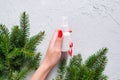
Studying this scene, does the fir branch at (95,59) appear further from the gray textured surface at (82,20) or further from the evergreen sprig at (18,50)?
the evergreen sprig at (18,50)

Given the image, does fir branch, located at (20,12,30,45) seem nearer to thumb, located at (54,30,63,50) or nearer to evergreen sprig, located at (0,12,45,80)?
evergreen sprig, located at (0,12,45,80)

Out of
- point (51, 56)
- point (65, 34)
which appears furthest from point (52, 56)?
point (65, 34)

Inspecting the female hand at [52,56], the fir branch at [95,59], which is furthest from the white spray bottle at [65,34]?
A: the fir branch at [95,59]

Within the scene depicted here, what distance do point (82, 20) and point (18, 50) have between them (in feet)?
1.00

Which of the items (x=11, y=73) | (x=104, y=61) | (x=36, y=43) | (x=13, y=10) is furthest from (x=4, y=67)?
(x=104, y=61)

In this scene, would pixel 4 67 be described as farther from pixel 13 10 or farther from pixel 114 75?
pixel 114 75

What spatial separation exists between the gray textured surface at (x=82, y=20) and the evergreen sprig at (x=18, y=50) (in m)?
0.08

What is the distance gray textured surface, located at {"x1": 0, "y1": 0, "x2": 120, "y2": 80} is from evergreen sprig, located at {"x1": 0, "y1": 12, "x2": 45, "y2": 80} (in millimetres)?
76

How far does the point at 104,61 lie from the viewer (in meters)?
1.02

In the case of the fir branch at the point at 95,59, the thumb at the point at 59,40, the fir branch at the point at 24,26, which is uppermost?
the fir branch at the point at 24,26

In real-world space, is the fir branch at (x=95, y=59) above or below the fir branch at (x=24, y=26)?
below

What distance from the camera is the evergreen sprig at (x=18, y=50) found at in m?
1.03

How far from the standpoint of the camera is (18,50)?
1.04 metres

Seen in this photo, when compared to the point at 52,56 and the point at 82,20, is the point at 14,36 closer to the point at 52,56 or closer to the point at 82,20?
the point at 52,56
